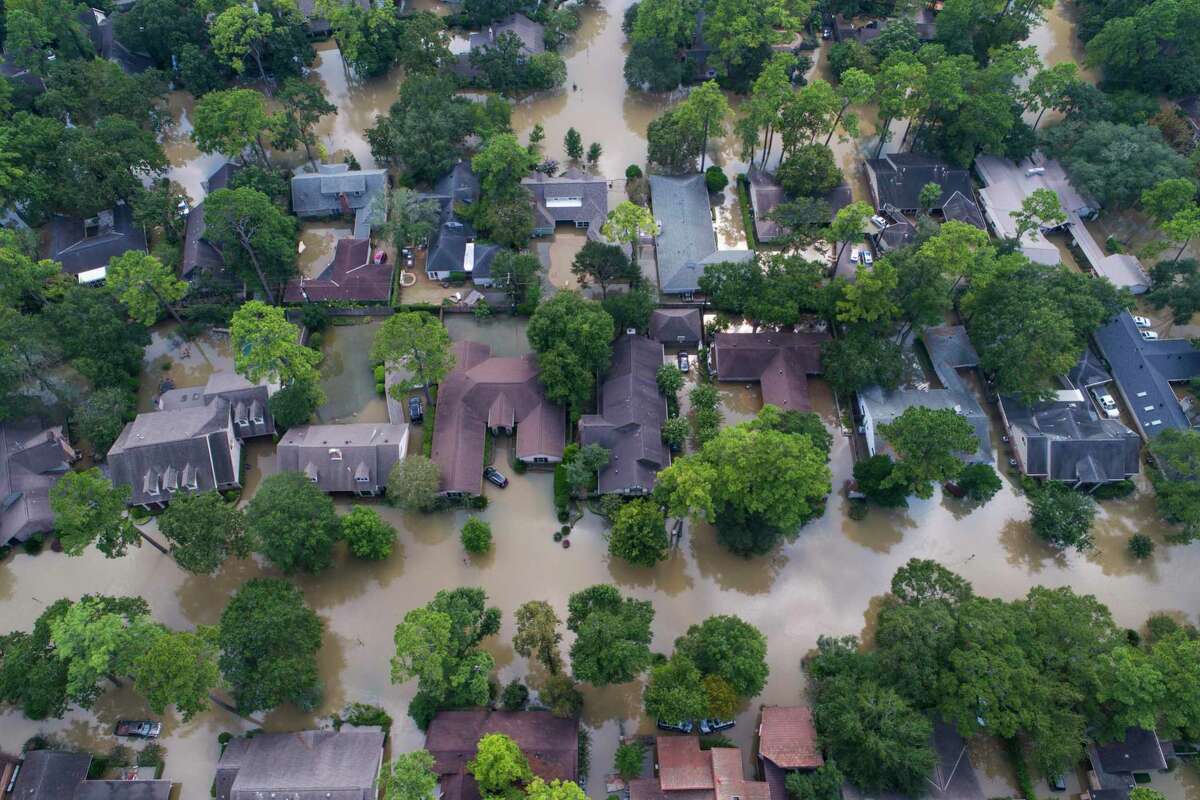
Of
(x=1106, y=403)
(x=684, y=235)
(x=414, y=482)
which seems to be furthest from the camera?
(x=684, y=235)

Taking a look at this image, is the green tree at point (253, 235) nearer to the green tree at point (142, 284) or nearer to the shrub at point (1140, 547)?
the green tree at point (142, 284)

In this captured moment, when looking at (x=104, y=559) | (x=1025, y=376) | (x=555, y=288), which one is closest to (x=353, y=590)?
(x=104, y=559)

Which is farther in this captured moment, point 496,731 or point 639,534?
point 639,534

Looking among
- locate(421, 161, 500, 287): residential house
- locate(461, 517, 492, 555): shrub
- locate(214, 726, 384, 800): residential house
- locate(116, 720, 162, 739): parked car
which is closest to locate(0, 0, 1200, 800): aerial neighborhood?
locate(116, 720, 162, 739): parked car

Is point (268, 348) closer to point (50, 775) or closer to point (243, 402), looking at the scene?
point (243, 402)

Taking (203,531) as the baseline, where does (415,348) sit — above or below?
above

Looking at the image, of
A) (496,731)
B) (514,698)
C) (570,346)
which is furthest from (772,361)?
(496,731)

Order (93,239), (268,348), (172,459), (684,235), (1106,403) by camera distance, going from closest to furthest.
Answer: (268,348) → (172,459) → (1106,403) → (93,239) → (684,235)

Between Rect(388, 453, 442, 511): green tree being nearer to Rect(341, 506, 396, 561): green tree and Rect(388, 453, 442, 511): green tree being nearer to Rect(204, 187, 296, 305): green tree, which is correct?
Rect(341, 506, 396, 561): green tree
